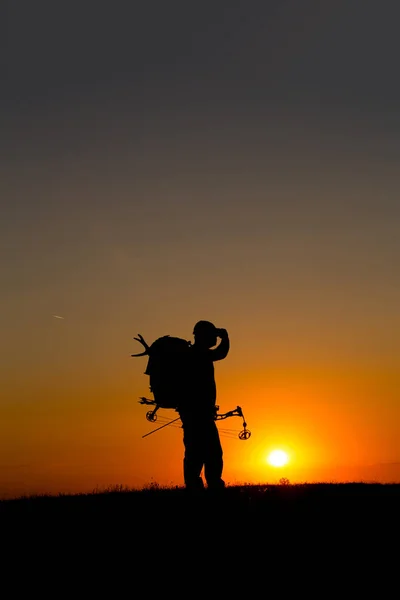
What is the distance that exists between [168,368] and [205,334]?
3.29 feet

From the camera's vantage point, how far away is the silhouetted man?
52.2 ft

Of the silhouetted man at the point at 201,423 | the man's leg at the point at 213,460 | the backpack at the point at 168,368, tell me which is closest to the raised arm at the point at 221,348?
the silhouetted man at the point at 201,423

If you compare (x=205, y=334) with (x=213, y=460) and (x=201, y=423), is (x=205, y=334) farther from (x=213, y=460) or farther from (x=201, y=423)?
(x=213, y=460)

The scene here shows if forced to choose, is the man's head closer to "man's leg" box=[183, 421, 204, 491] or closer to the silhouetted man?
the silhouetted man

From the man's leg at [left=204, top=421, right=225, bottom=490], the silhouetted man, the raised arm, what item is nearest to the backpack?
the silhouetted man

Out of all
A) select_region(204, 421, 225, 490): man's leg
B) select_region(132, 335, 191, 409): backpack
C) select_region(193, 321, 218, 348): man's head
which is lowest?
select_region(204, 421, 225, 490): man's leg

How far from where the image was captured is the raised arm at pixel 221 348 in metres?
16.2

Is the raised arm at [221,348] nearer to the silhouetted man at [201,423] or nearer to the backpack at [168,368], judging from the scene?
the silhouetted man at [201,423]

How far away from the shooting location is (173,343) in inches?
648

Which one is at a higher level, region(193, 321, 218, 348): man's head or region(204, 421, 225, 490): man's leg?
region(193, 321, 218, 348): man's head

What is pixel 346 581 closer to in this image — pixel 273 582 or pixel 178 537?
pixel 273 582

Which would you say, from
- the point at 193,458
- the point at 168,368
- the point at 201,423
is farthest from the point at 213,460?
the point at 168,368

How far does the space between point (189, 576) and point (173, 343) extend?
7.43 metres

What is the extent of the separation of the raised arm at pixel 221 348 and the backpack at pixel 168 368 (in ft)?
1.74
